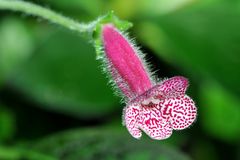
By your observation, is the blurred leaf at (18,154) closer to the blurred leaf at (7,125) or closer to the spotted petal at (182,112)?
the blurred leaf at (7,125)

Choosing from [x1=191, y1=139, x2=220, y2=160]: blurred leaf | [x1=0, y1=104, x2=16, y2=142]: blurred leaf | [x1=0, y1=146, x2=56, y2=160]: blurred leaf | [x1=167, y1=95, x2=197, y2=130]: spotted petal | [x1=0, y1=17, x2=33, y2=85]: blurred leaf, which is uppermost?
[x1=0, y1=17, x2=33, y2=85]: blurred leaf

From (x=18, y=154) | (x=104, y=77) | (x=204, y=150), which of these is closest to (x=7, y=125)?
(x=18, y=154)

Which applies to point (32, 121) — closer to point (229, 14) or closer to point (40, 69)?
point (40, 69)

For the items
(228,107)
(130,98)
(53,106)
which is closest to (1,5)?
(130,98)

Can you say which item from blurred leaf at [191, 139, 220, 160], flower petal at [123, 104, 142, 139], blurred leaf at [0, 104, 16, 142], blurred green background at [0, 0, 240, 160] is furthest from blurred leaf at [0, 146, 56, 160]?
flower petal at [123, 104, 142, 139]

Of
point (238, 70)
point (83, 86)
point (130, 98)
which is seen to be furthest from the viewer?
point (83, 86)

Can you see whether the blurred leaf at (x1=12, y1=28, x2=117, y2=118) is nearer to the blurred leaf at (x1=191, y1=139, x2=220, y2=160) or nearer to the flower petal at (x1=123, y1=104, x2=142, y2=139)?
the blurred leaf at (x1=191, y1=139, x2=220, y2=160)
